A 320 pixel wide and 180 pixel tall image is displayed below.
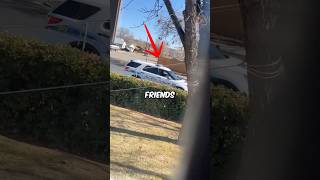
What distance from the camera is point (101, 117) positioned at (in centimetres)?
500

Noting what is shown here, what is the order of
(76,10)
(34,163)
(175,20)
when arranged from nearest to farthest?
(175,20)
(76,10)
(34,163)

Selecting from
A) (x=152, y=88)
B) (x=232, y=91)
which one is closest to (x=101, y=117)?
(x=152, y=88)

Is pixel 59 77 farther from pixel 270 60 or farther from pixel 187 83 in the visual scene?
pixel 270 60

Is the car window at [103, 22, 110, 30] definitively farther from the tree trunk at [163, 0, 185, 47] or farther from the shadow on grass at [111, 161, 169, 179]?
the shadow on grass at [111, 161, 169, 179]

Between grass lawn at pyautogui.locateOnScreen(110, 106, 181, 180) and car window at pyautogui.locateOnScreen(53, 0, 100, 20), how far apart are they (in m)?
0.94

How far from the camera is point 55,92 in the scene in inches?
188

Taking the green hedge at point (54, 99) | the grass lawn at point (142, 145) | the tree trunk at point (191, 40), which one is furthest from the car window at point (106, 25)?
the tree trunk at point (191, 40)

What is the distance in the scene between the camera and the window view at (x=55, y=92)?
4.41 metres

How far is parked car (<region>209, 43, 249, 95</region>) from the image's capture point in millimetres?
3775

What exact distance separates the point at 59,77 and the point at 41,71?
175 mm

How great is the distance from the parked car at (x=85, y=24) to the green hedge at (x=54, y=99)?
4.1 inches

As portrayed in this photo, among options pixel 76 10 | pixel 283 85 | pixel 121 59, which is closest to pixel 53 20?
pixel 76 10

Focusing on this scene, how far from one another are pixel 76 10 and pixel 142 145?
1.32 m

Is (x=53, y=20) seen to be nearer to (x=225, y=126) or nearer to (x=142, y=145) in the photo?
(x=142, y=145)
